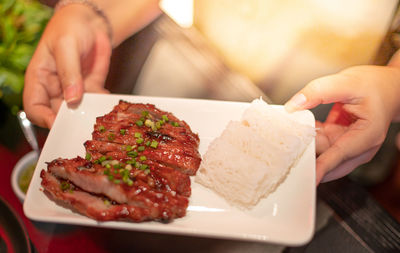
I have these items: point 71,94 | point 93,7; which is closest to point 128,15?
point 93,7

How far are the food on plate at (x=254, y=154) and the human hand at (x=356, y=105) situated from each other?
7.2 inches

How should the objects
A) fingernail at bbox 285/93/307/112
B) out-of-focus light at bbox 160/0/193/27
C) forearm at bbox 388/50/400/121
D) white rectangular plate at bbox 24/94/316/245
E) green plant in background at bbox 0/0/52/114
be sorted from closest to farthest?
1. white rectangular plate at bbox 24/94/316/245
2. forearm at bbox 388/50/400/121
3. fingernail at bbox 285/93/307/112
4. green plant in background at bbox 0/0/52/114
5. out-of-focus light at bbox 160/0/193/27

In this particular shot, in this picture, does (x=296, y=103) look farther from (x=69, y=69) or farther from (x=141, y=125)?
(x=69, y=69)

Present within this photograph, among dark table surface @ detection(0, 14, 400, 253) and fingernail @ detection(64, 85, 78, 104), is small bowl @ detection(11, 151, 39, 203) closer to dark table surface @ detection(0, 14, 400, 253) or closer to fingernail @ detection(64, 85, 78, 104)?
dark table surface @ detection(0, 14, 400, 253)

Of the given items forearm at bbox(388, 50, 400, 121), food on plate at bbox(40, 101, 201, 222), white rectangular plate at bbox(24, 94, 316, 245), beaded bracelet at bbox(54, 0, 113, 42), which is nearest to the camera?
white rectangular plate at bbox(24, 94, 316, 245)

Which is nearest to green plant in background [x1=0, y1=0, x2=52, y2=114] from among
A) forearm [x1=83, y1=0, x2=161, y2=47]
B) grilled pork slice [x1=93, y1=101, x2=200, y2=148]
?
forearm [x1=83, y1=0, x2=161, y2=47]

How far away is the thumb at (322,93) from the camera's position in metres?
2.24

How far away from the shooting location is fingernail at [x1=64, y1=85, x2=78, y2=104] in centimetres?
257

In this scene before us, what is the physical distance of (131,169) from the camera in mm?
2047

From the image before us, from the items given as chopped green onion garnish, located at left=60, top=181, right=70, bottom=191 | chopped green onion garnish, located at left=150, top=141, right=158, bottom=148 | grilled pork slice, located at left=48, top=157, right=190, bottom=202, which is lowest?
chopped green onion garnish, located at left=60, top=181, right=70, bottom=191

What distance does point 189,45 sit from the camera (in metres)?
3.55

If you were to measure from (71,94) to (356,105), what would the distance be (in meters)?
2.16

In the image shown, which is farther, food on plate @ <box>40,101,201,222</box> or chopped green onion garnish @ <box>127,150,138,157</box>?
chopped green onion garnish @ <box>127,150,138,157</box>

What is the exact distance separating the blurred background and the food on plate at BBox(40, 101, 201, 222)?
84cm
